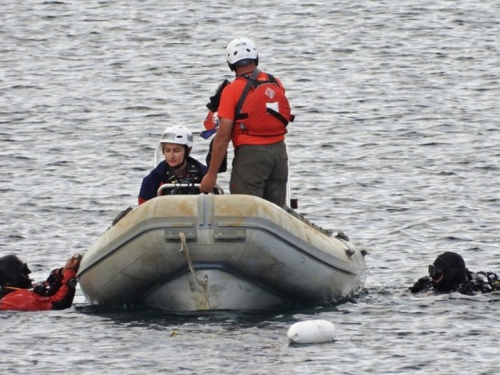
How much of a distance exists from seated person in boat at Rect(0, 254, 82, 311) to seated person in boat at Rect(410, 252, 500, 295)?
3319 millimetres

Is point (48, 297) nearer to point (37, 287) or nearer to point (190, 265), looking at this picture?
point (37, 287)

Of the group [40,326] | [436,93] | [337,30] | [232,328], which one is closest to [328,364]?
[232,328]

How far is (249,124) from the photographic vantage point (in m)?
14.2

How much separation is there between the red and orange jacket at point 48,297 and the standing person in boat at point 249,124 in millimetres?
1745

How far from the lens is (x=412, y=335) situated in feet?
43.9

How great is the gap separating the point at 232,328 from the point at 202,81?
63.6 ft

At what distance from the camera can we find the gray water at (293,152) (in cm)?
1291

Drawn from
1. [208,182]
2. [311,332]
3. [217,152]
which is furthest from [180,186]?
[311,332]

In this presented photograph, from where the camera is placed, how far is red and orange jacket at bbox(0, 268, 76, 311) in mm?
14555

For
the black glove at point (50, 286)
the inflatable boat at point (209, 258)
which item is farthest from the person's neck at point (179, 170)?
the black glove at point (50, 286)

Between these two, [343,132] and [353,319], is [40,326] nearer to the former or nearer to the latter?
[353,319]

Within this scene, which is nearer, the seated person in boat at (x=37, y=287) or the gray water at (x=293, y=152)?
Result: the gray water at (x=293, y=152)

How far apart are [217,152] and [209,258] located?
1.05 metres

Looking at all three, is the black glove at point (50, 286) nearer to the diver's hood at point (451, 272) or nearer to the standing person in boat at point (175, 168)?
the standing person in boat at point (175, 168)
